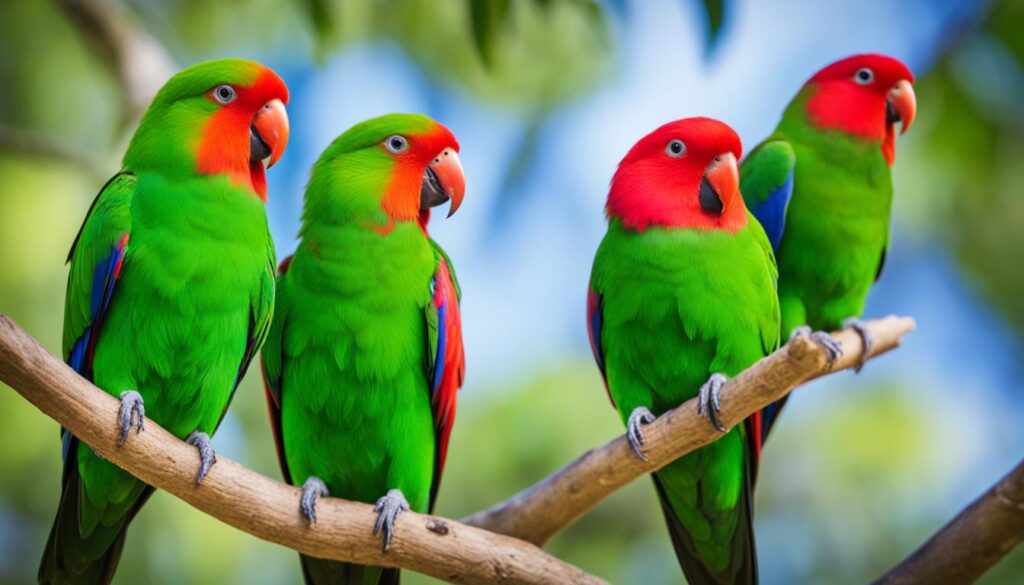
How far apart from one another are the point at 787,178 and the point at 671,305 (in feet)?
1.59

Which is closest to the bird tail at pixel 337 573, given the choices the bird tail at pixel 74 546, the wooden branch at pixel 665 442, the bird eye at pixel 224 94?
the wooden branch at pixel 665 442

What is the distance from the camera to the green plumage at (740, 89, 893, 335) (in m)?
2.70

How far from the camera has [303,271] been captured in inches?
100

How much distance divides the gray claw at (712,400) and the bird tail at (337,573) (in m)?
0.92

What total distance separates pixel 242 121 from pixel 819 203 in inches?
55.4

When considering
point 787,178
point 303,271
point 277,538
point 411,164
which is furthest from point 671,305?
point 277,538

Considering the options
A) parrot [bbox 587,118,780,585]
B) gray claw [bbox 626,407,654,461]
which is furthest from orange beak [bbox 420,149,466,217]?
gray claw [bbox 626,407,654,461]

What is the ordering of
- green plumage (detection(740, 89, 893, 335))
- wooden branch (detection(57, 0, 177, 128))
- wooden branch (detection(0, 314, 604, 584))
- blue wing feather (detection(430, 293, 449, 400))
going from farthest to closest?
wooden branch (detection(57, 0, 177, 128)) < green plumage (detection(740, 89, 893, 335)) < blue wing feather (detection(430, 293, 449, 400)) < wooden branch (detection(0, 314, 604, 584))

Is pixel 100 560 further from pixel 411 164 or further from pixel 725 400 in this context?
pixel 725 400

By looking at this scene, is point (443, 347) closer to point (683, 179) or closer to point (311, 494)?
point (311, 494)

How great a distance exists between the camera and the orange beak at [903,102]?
261cm

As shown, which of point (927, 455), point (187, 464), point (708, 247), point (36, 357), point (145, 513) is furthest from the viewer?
point (927, 455)

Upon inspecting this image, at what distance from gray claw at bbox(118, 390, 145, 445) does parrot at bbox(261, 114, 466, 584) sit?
0.40 meters

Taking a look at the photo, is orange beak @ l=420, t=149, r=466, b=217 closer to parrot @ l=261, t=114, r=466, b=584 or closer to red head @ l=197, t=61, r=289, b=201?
parrot @ l=261, t=114, r=466, b=584
